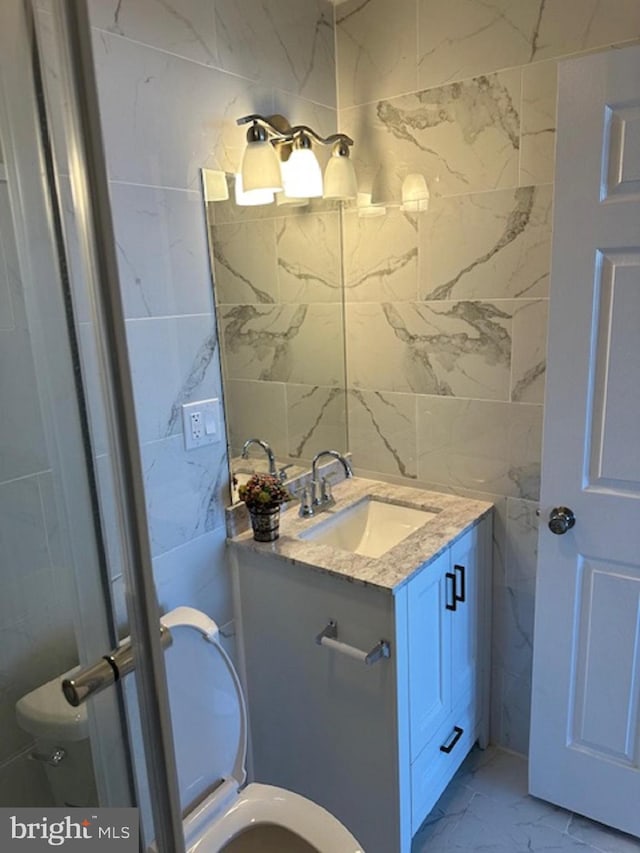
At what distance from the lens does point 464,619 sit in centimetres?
186

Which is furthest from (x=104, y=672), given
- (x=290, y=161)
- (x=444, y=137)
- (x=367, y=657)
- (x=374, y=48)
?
(x=374, y=48)

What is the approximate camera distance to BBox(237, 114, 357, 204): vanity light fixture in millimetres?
1626

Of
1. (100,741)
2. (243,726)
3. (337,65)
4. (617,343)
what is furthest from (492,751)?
(337,65)

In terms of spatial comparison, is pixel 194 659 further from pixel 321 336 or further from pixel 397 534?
pixel 321 336

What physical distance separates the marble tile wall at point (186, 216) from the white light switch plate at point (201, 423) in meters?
0.02

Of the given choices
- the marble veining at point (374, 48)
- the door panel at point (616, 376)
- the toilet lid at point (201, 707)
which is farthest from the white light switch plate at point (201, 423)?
the marble veining at point (374, 48)

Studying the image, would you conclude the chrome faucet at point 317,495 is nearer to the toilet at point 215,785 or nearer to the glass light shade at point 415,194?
the toilet at point 215,785

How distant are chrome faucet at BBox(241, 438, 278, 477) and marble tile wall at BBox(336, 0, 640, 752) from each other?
426mm

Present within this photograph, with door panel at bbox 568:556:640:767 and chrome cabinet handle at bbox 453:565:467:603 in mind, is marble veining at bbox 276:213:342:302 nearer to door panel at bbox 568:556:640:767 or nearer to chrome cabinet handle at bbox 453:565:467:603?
chrome cabinet handle at bbox 453:565:467:603

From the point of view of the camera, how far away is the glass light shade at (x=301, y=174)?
177 cm

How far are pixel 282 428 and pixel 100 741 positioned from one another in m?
1.24

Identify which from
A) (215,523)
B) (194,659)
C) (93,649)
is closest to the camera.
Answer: (93,649)

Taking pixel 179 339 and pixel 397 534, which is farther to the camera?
pixel 397 534

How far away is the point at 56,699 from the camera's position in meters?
0.87
